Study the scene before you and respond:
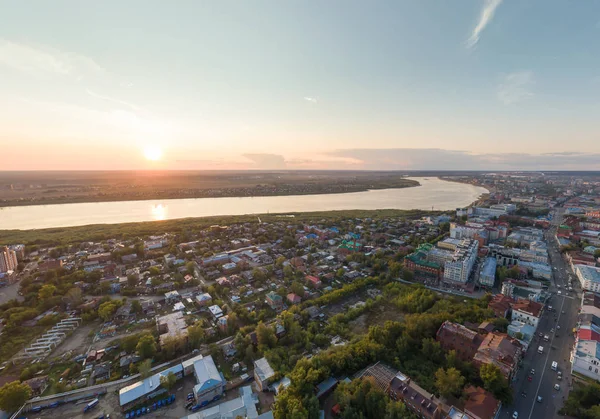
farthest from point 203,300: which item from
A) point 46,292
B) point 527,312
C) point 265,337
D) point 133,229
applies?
point 133,229

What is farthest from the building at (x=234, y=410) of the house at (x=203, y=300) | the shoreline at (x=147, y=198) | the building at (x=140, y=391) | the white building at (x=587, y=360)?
the shoreline at (x=147, y=198)

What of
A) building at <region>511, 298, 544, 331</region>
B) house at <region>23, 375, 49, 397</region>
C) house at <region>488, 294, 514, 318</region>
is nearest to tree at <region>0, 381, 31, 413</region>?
house at <region>23, 375, 49, 397</region>

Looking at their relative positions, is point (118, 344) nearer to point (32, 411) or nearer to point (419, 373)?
point (32, 411)

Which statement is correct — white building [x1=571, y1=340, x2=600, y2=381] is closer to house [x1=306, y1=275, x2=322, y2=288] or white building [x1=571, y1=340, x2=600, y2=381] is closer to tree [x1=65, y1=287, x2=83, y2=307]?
house [x1=306, y1=275, x2=322, y2=288]

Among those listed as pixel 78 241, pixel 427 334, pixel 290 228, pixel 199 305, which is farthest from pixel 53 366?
pixel 290 228

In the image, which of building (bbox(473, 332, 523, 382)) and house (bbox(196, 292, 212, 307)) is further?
house (bbox(196, 292, 212, 307))

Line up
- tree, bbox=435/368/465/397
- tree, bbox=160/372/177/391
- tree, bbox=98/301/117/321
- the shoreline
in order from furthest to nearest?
1. the shoreline
2. tree, bbox=98/301/117/321
3. tree, bbox=160/372/177/391
4. tree, bbox=435/368/465/397

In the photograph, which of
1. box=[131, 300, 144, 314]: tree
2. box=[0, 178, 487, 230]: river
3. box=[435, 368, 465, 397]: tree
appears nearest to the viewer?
box=[435, 368, 465, 397]: tree
